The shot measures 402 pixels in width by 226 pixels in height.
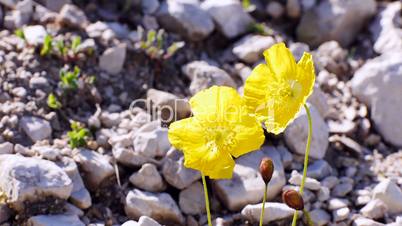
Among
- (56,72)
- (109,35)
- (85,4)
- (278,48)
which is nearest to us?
(278,48)

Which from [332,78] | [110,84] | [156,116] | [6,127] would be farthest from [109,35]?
[332,78]

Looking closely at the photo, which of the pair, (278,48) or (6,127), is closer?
(278,48)

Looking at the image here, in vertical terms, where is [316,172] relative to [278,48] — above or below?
below

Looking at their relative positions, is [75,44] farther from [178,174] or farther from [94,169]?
[178,174]

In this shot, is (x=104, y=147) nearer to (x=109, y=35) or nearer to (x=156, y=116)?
(x=156, y=116)

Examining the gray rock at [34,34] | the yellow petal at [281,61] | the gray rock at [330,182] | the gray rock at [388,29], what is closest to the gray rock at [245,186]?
the gray rock at [330,182]

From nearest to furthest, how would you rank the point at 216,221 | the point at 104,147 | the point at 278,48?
the point at 278,48
the point at 216,221
the point at 104,147

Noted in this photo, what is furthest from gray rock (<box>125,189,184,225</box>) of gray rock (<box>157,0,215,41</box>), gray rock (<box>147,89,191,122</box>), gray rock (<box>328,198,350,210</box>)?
gray rock (<box>157,0,215,41</box>)

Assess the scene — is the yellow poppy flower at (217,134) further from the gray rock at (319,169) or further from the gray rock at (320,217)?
A: the gray rock at (319,169)

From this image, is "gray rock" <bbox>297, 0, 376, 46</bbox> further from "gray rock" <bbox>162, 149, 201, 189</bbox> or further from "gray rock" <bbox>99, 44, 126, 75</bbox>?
"gray rock" <bbox>162, 149, 201, 189</bbox>
